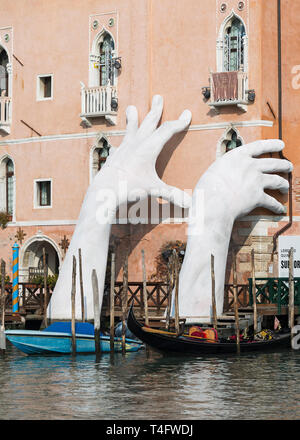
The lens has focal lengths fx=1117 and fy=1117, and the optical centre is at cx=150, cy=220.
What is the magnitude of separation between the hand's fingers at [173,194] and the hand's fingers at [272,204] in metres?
2.14

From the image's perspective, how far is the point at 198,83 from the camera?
31828mm

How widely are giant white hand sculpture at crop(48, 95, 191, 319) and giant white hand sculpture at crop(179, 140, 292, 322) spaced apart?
66.3 inches

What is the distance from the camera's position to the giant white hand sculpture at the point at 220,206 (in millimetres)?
28984

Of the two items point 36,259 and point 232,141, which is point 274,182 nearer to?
point 232,141

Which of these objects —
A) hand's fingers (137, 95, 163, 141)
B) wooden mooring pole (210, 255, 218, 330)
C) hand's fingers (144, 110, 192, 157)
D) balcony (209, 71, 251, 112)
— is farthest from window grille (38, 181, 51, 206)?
wooden mooring pole (210, 255, 218, 330)

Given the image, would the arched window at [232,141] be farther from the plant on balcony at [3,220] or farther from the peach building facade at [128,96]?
the plant on balcony at [3,220]

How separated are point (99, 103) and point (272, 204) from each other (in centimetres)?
629

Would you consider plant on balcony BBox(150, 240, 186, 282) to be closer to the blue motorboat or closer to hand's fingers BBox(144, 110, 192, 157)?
hand's fingers BBox(144, 110, 192, 157)

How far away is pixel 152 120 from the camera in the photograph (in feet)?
104

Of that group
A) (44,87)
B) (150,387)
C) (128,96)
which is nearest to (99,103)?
(128,96)

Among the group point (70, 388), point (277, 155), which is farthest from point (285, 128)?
point (70, 388)

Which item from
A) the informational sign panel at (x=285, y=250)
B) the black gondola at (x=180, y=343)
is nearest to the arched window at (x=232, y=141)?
the informational sign panel at (x=285, y=250)
